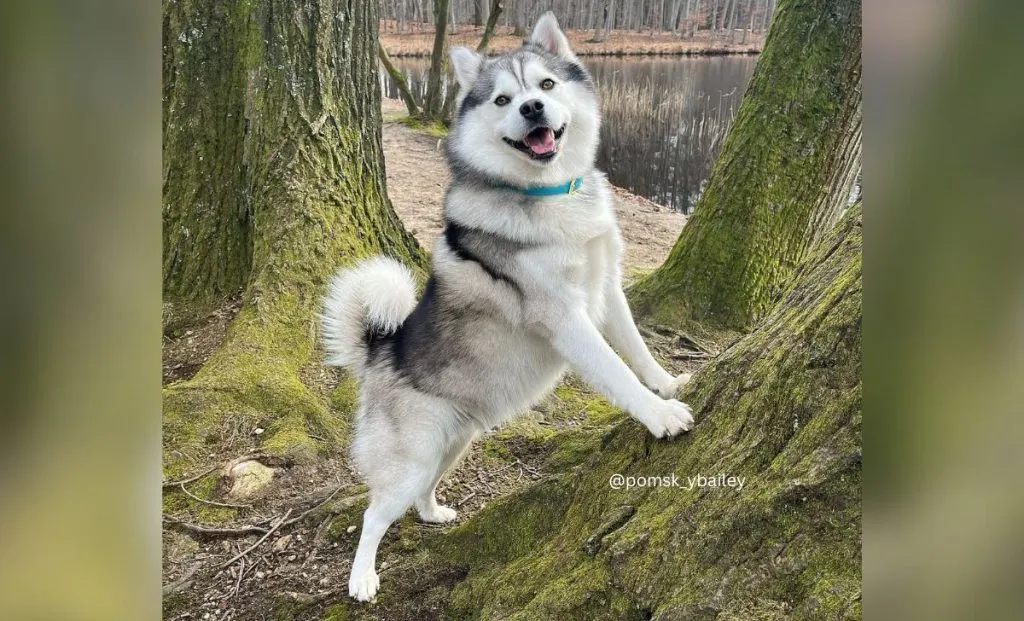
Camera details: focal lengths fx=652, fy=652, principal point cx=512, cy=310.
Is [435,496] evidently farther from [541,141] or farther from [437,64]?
[437,64]

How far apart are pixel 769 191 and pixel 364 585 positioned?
1952mm

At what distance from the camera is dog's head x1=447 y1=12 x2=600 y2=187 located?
196 centimetres

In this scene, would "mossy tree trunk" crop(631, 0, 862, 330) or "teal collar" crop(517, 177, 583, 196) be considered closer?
"teal collar" crop(517, 177, 583, 196)

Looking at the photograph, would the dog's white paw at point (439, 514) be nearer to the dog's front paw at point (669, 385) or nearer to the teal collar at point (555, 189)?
the dog's front paw at point (669, 385)

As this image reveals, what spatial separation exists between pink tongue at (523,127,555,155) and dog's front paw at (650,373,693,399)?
0.77 metres

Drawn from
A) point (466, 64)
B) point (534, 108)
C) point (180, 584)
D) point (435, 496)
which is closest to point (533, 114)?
point (534, 108)

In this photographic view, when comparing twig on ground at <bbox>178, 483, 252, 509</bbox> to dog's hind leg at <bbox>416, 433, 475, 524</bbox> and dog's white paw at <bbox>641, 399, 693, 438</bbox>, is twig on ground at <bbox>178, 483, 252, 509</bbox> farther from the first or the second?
dog's white paw at <bbox>641, 399, 693, 438</bbox>

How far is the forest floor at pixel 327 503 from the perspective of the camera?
1.64 metres

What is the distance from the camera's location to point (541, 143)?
1.97 meters

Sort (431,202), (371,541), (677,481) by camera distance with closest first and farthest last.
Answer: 1. (677,481)
2. (371,541)
3. (431,202)

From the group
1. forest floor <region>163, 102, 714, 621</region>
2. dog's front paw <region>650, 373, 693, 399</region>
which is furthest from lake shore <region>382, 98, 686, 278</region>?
dog's front paw <region>650, 373, 693, 399</region>
